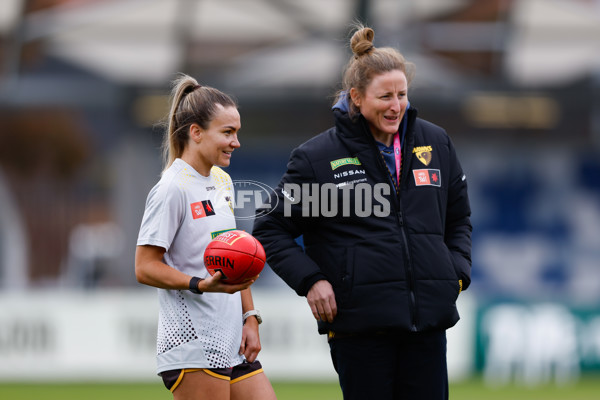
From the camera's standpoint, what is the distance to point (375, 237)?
381 cm

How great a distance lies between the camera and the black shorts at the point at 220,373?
12.0 feet

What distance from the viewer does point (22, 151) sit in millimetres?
20094

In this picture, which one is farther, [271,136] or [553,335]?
[271,136]

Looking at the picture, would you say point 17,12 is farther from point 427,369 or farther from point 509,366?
point 427,369

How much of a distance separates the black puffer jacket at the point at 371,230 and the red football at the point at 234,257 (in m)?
0.24

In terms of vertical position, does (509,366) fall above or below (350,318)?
below

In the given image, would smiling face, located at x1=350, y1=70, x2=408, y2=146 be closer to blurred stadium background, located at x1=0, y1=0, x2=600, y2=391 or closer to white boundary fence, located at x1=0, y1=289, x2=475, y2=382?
white boundary fence, located at x1=0, y1=289, x2=475, y2=382

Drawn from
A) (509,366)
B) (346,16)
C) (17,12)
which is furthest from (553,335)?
(17,12)

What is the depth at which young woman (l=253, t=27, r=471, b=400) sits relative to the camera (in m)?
3.78

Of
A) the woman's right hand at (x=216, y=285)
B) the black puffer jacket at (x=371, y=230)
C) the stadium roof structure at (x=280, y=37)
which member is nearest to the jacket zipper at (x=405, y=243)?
the black puffer jacket at (x=371, y=230)

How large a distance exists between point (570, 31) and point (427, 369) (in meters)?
14.8

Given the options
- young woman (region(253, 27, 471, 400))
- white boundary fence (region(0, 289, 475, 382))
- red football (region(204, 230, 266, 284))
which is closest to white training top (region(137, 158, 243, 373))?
red football (region(204, 230, 266, 284))

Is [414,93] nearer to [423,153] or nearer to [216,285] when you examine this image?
[423,153]

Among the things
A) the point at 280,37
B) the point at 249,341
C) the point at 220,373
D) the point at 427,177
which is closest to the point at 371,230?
the point at 427,177
